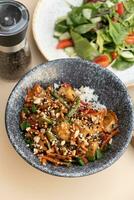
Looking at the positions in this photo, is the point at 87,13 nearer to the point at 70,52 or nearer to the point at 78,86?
the point at 70,52

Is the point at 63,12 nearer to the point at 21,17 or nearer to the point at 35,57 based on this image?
the point at 35,57

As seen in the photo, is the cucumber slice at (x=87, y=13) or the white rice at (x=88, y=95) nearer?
the white rice at (x=88, y=95)

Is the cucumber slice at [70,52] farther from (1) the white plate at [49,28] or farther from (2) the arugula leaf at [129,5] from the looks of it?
(2) the arugula leaf at [129,5]

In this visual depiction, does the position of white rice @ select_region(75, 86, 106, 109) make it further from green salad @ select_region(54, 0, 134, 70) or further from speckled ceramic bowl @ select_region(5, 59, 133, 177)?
green salad @ select_region(54, 0, 134, 70)

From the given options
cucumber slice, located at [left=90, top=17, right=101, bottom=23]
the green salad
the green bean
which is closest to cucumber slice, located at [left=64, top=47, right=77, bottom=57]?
the green salad

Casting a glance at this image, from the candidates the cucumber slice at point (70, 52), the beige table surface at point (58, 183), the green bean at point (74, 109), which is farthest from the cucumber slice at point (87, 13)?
the beige table surface at point (58, 183)

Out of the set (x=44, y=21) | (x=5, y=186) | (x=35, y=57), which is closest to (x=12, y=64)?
(x=35, y=57)

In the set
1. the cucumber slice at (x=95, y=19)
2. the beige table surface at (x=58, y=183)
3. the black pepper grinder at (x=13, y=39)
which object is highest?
the black pepper grinder at (x=13, y=39)
